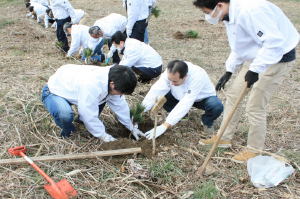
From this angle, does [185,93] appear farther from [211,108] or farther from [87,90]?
[87,90]

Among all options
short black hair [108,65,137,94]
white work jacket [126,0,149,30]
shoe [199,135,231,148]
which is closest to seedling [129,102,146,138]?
short black hair [108,65,137,94]

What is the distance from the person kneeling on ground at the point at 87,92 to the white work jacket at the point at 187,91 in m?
0.58

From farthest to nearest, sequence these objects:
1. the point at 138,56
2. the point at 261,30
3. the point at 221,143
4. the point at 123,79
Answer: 1. the point at 138,56
2. the point at 221,143
3. the point at 123,79
4. the point at 261,30

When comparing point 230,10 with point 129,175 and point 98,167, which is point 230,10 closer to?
point 129,175

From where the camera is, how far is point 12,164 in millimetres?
2197

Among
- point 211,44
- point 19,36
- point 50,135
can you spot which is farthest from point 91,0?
point 50,135

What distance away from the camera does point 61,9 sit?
20.2 ft

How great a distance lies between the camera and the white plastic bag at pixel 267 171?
6.93 ft

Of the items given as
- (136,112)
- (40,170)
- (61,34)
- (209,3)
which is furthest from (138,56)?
(61,34)

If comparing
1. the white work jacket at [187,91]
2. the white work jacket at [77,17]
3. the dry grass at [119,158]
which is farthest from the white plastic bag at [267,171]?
the white work jacket at [77,17]

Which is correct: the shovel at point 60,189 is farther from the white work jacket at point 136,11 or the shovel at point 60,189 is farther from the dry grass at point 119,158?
the white work jacket at point 136,11

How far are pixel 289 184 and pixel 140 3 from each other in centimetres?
443

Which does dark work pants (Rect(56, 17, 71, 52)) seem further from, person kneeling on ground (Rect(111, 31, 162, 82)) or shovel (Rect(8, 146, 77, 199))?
shovel (Rect(8, 146, 77, 199))

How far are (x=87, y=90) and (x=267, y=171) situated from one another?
1.95 metres
